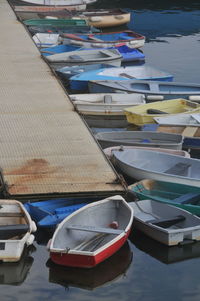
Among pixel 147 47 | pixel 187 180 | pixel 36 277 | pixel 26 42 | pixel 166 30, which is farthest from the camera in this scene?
pixel 166 30

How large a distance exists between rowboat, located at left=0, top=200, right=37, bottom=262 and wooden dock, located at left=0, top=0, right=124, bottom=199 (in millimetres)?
532

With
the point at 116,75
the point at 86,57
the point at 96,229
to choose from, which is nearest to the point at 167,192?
the point at 96,229

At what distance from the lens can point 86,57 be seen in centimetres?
2898

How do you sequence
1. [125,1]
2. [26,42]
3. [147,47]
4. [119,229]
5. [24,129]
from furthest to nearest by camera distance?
1. [125,1]
2. [147,47]
3. [26,42]
4. [24,129]
5. [119,229]

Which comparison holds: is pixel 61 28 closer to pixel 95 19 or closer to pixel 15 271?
pixel 95 19

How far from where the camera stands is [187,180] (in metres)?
16.5

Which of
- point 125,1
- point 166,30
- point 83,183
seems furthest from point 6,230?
point 125,1

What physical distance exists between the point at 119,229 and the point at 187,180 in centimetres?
242

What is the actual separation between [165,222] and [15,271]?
353cm

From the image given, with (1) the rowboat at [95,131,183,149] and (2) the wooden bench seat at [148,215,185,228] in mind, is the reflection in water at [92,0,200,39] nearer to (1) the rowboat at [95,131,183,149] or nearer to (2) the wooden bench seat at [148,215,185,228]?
(1) the rowboat at [95,131,183,149]

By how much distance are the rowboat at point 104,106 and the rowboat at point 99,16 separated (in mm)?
13561

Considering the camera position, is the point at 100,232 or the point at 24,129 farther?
the point at 24,129

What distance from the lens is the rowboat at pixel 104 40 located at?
31031mm

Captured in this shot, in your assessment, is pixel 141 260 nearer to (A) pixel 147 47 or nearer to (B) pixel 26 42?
(B) pixel 26 42
